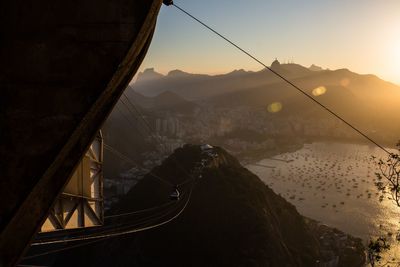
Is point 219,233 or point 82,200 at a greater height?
point 82,200

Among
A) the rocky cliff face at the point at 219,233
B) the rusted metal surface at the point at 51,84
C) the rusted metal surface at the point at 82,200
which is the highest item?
the rusted metal surface at the point at 51,84

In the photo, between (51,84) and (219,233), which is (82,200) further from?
(219,233)

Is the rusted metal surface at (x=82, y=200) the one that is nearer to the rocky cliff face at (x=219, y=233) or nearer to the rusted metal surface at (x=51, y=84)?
the rusted metal surface at (x=51, y=84)

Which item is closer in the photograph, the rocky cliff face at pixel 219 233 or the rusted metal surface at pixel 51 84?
the rusted metal surface at pixel 51 84

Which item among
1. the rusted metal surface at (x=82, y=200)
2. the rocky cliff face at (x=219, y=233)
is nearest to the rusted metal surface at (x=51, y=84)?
the rusted metal surface at (x=82, y=200)

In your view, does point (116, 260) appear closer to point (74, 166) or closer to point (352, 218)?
point (74, 166)

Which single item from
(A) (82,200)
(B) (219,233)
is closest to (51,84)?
(A) (82,200)

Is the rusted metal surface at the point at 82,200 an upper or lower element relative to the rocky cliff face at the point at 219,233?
upper

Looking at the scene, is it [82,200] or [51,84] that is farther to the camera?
[82,200]
